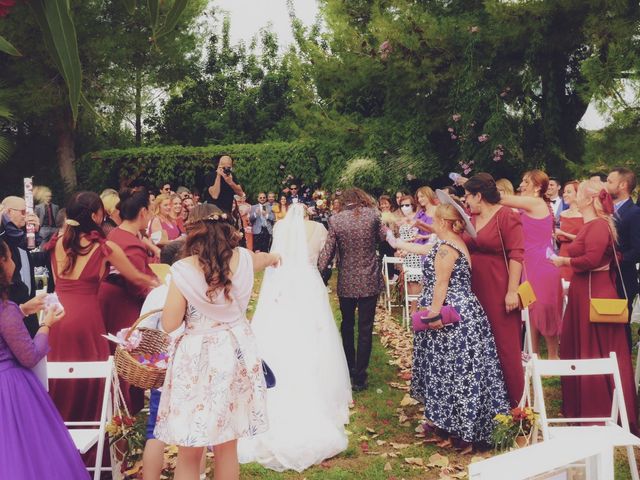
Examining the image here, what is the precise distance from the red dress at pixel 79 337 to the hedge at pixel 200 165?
15777 mm

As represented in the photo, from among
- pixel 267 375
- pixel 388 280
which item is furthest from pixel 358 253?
pixel 388 280

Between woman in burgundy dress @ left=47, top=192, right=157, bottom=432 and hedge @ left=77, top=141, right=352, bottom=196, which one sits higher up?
hedge @ left=77, top=141, right=352, bottom=196

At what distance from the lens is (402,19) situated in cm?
1505

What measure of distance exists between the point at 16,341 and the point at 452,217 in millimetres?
3269

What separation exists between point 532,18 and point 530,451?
13.1m

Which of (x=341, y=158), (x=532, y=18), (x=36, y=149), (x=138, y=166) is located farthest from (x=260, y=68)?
(x=532, y=18)

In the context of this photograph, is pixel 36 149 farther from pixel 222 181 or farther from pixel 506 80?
pixel 222 181

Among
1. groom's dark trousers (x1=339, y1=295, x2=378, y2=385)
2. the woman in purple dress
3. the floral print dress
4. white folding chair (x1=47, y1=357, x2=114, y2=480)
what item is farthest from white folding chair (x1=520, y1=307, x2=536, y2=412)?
the woman in purple dress

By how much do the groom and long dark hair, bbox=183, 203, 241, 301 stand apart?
3244mm

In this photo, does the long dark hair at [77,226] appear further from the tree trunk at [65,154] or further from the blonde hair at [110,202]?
the tree trunk at [65,154]

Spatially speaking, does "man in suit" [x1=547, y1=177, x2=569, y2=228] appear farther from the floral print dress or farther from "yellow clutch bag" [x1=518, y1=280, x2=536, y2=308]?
the floral print dress

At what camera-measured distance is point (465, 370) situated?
5.23 meters

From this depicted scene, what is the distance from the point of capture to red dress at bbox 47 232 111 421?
193 inches

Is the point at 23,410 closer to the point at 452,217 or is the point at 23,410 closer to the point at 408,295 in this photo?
the point at 452,217
